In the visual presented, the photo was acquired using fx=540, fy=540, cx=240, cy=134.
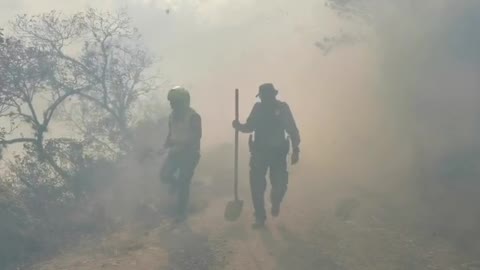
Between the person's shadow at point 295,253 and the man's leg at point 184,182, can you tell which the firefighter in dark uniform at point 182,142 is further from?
the person's shadow at point 295,253

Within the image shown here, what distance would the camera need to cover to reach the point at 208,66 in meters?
24.8

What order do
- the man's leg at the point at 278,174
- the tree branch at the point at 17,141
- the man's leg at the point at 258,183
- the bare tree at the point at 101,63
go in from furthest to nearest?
1. the bare tree at the point at 101,63
2. the tree branch at the point at 17,141
3. the man's leg at the point at 278,174
4. the man's leg at the point at 258,183

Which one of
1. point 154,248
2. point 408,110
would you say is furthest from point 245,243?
point 408,110

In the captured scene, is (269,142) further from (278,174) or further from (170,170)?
(170,170)

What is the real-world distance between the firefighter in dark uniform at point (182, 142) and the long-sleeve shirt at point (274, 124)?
3.30 ft

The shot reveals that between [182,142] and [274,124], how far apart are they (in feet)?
4.80

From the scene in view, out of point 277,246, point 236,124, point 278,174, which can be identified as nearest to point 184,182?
point 236,124

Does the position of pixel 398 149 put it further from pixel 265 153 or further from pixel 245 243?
pixel 245 243

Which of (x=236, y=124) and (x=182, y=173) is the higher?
(x=236, y=124)

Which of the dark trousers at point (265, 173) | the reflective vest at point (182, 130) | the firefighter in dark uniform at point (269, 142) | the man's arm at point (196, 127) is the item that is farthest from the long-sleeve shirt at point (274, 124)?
the reflective vest at point (182, 130)

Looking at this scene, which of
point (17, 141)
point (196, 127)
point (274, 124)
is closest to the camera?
point (274, 124)

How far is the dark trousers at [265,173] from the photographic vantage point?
289 inches

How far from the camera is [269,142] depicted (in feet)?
24.1

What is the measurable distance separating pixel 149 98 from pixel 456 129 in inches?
379
